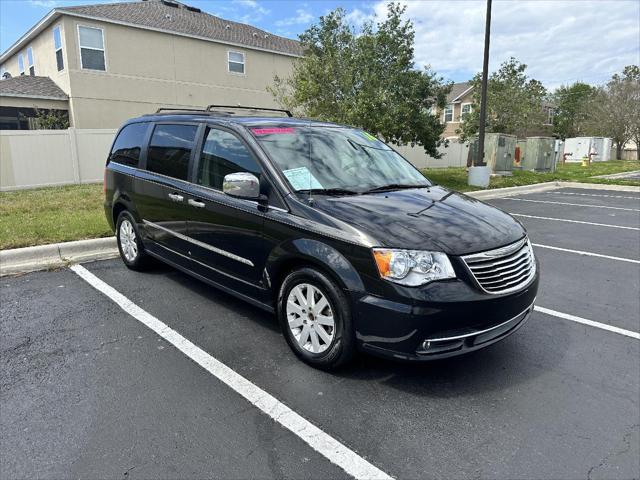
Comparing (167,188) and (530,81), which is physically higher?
(530,81)

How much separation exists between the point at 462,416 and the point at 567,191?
15861 mm

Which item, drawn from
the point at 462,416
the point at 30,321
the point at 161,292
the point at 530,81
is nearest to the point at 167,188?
the point at 161,292

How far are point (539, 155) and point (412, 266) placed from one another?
21839mm

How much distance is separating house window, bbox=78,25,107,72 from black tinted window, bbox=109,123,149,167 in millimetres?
15030

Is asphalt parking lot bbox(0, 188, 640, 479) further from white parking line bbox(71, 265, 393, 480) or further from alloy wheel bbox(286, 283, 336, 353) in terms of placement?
alloy wheel bbox(286, 283, 336, 353)

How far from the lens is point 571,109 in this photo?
197ft

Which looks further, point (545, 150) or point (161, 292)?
point (545, 150)

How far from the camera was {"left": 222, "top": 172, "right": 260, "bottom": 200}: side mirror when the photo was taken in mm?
3473

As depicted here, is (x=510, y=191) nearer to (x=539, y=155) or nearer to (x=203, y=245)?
(x=539, y=155)

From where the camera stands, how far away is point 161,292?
4895 millimetres

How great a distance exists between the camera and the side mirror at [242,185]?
11.4ft

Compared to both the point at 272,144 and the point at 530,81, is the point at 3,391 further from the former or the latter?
the point at 530,81

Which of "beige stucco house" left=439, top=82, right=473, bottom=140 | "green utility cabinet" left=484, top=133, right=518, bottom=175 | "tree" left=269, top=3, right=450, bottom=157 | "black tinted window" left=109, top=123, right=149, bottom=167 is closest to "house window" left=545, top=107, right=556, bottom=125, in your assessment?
"beige stucco house" left=439, top=82, right=473, bottom=140

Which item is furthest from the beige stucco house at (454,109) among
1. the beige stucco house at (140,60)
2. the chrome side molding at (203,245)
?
the chrome side molding at (203,245)
